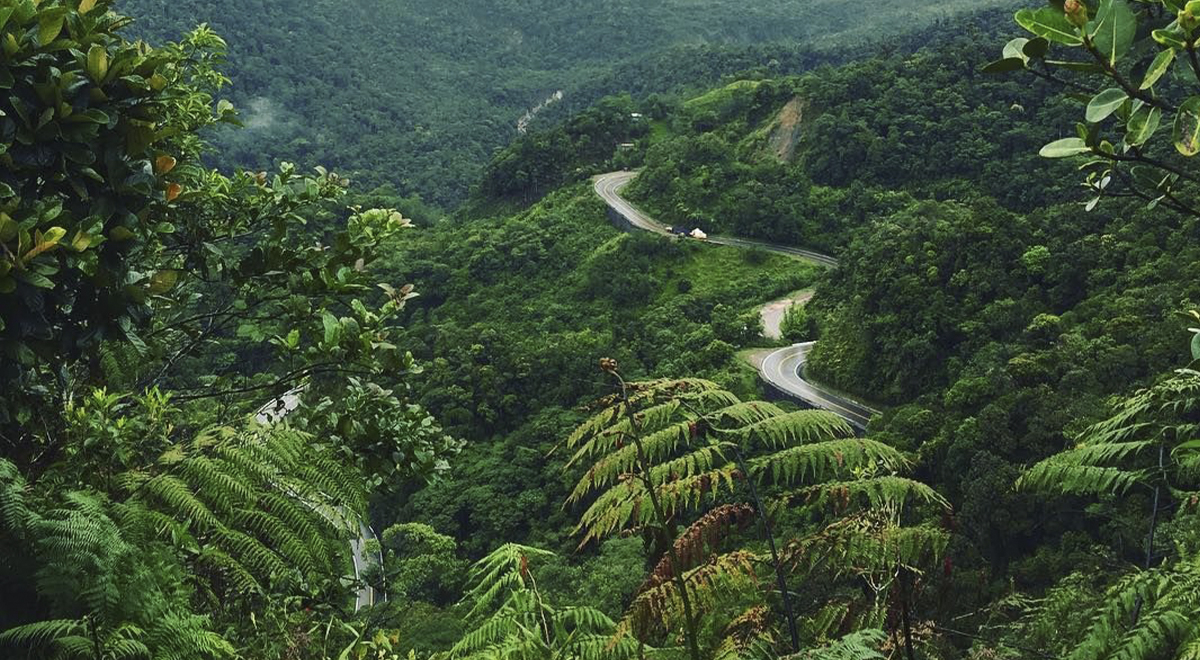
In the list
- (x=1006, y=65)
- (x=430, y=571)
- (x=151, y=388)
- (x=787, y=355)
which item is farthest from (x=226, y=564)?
(x=787, y=355)

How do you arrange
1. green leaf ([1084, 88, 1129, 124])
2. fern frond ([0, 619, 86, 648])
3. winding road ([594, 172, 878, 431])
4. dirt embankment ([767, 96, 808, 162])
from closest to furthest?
green leaf ([1084, 88, 1129, 124]) → fern frond ([0, 619, 86, 648]) → winding road ([594, 172, 878, 431]) → dirt embankment ([767, 96, 808, 162])

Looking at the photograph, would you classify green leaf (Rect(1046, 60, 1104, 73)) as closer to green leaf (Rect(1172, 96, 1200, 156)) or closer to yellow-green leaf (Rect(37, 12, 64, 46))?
green leaf (Rect(1172, 96, 1200, 156))

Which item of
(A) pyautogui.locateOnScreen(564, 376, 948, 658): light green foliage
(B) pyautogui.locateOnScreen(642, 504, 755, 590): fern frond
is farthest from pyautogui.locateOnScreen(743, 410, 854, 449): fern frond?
(B) pyautogui.locateOnScreen(642, 504, 755, 590): fern frond

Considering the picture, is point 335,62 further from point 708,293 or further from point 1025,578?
point 1025,578

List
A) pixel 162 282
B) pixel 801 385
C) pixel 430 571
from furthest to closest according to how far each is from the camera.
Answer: pixel 801 385
pixel 430 571
pixel 162 282

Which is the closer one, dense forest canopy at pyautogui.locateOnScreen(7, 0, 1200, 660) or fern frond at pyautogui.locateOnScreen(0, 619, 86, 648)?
fern frond at pyautogui.locateOnScreen(0, 619, 86, 648)

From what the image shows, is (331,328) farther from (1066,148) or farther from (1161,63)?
(1161,63)

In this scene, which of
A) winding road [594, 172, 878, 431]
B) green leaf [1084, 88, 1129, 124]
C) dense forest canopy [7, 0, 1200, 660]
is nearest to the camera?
green leaf [1084, 88, 1129, 124]
